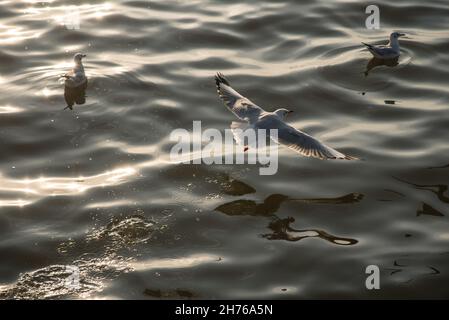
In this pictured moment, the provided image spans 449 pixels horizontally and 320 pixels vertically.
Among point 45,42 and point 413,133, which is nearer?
point 413,133

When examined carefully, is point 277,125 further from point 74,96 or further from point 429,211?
point 74,96

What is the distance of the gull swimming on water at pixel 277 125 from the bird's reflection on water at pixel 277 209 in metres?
0.61

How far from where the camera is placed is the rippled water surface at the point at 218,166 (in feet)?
29.9

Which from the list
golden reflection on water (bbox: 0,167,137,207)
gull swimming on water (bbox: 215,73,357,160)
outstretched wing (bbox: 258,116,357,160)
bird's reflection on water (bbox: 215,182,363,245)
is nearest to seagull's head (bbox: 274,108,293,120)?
gull swimming on water (bbox: 215,73,357,160)

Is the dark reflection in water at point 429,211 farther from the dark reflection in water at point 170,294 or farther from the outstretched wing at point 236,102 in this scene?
the dark reflection in water at point 170,294

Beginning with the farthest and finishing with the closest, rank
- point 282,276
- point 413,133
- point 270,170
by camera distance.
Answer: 1. point 413,133
2. point 270,170
3. point 282,276

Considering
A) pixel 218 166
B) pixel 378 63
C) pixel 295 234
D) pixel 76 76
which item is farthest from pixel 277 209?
pixel 378 63

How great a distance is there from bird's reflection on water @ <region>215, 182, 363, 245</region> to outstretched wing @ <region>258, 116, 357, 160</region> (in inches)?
24.0
